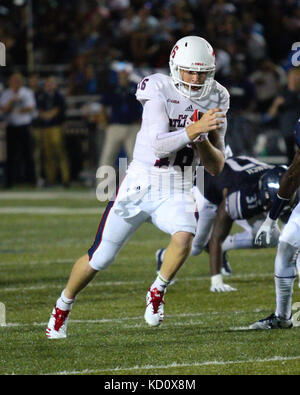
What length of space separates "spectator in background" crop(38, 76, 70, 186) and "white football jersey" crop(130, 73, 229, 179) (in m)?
9.20

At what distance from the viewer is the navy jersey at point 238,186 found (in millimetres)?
6762

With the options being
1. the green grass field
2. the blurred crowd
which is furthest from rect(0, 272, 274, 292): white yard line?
the blurred crowd

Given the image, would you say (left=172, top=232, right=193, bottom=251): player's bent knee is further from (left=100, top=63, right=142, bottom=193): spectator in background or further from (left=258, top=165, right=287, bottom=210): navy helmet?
(left=100, top=63, right=142, bottom=193): spectator in background

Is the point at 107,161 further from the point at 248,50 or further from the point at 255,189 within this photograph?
the point at 255,189

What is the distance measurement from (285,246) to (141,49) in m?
10.9

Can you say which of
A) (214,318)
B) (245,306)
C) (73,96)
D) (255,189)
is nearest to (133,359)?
(214,318)

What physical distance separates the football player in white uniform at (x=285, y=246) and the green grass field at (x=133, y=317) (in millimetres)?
104

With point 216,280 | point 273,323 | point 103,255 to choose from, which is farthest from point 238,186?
point 103,255

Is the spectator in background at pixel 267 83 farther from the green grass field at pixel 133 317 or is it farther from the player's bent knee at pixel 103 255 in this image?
the player's bent knee at pixel 103 255

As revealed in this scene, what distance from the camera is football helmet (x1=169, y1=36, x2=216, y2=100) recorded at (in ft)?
16.7

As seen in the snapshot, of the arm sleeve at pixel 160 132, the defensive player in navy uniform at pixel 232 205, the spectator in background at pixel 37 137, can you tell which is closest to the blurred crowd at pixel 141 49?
the spectator in background at pixel 37 137

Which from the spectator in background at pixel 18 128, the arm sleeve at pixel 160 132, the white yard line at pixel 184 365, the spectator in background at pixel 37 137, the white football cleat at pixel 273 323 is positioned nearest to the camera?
the white yard line at pixel 184 365

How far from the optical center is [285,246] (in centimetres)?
499

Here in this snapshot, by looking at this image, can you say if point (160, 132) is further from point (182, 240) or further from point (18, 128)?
point (18, 128)
